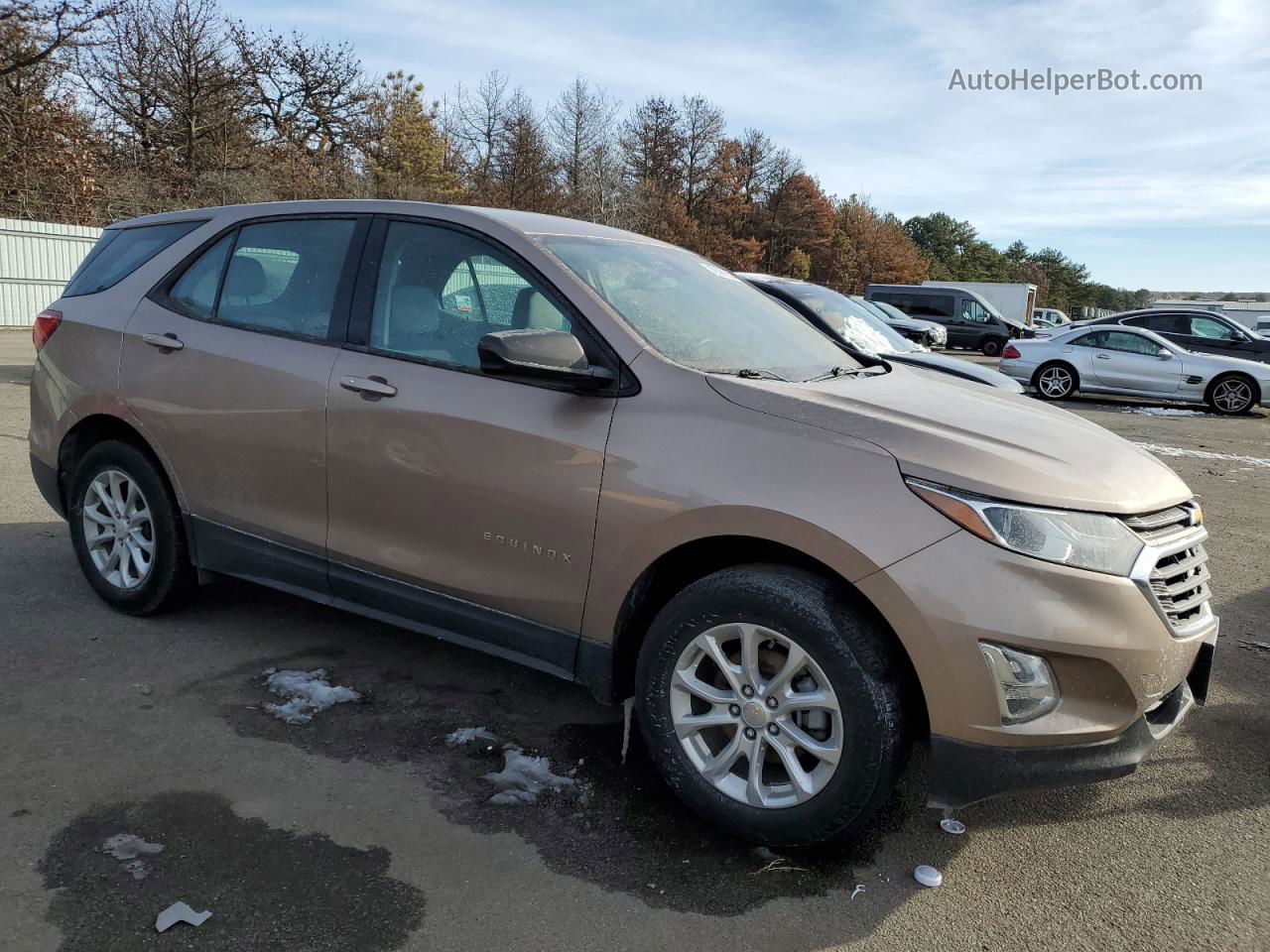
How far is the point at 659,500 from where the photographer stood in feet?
9.30

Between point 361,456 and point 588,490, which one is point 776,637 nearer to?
point 588,490

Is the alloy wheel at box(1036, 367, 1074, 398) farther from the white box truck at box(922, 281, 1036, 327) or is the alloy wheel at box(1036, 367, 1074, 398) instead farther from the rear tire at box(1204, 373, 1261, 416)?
the white box truck at box(922, 281, 1036, 327)

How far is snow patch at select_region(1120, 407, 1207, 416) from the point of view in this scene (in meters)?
15.9

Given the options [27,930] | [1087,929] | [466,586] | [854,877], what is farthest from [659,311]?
[27,930]

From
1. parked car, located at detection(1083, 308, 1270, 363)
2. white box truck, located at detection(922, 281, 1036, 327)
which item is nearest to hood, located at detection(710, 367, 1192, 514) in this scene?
parked car, located at detection(1083, 308, 1270, 363)

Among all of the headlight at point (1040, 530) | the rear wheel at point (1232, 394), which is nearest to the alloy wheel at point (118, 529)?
the headlight at point (1040, 530)

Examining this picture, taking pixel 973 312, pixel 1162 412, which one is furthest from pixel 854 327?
pixel 973 312

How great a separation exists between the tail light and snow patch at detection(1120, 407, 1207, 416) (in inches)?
614

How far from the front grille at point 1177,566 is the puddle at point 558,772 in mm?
1036

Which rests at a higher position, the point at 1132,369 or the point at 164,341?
the point at 164,341

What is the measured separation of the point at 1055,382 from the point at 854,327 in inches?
401

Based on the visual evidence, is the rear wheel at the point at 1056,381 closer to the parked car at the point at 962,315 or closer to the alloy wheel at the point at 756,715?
the parked car at the point at 962,315

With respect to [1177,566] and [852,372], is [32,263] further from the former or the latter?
[1177,566]

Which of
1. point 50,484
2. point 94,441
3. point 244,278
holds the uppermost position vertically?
point 244,278
